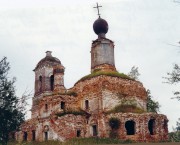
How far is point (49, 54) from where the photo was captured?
38.9m

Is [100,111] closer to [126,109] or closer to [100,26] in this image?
[126,109]

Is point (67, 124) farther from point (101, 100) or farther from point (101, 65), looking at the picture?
point (101, 65)

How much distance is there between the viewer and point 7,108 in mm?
13680

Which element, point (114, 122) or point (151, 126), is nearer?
point (114, 122)

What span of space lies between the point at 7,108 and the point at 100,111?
1510cm

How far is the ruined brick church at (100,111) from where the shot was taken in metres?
27.0

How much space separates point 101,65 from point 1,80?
743 inches

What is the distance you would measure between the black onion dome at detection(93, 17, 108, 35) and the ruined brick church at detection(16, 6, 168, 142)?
1302mm

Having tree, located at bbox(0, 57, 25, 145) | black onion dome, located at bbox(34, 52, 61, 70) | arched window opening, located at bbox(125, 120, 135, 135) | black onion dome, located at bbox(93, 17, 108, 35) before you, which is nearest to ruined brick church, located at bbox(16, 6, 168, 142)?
arched window opening, located at bbox(125, 120, 135, 135)

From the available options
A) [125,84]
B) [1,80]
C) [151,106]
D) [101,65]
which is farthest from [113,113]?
[1,80]

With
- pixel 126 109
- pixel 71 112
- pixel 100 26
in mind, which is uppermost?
pixel 100 26

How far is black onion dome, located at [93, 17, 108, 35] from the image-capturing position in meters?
33.8

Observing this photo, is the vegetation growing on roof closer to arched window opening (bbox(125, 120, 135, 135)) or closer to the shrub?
the shrub

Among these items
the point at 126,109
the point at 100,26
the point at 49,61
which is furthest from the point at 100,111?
the point at 49,61
